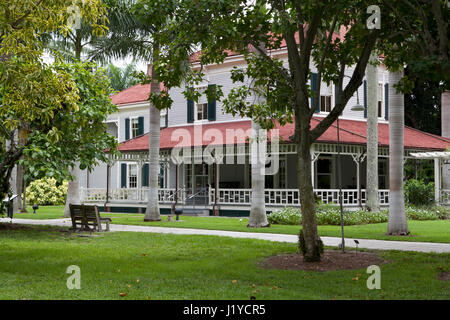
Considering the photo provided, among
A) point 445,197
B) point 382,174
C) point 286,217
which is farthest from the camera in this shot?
point 382,174

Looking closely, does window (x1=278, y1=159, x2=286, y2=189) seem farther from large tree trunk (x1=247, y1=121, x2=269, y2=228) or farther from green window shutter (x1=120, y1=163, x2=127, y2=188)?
green window shutter (x1=120, y1=163, x2=127, y2=188)

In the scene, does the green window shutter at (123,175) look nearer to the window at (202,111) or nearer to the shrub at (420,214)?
the window at (202,111)

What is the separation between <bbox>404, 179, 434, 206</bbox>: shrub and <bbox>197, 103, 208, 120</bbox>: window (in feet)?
36.4

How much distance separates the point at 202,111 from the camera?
30.5 metres

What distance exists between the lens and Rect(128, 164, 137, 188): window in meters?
35.0

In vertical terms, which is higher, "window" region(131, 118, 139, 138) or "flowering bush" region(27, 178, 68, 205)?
"window" region(131, 118, 139, 138)

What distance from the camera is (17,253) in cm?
1234

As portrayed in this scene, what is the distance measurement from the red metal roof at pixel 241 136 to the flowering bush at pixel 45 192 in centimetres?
987

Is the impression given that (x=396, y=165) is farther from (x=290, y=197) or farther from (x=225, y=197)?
(x=225, y=197)

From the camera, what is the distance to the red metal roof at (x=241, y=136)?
81.4 ft

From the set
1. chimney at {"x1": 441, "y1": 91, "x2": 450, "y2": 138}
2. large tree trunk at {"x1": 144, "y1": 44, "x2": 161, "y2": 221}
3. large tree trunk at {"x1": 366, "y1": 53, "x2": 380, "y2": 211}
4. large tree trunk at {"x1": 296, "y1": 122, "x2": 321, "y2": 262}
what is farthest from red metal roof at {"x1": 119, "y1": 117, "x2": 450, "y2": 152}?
large tree trunk at {"x1": 296, "y1": 122, "x2": 321, "y2": 262}

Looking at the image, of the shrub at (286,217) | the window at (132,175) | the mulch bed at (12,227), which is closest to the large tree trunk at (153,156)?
the shrub at (286,217)

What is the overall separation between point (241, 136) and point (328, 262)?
15.2 metres

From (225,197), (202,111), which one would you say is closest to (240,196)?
(225,197)
